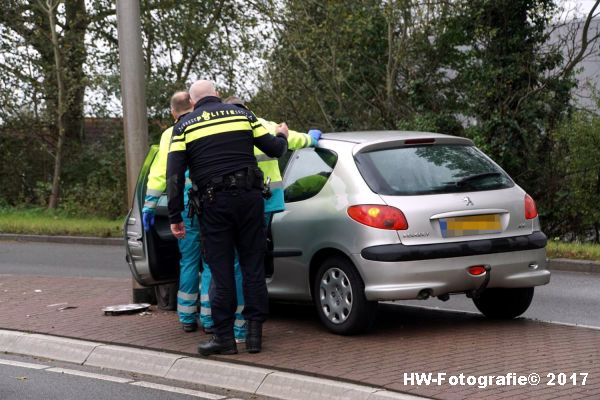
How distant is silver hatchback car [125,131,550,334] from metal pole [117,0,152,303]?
100 centimetres

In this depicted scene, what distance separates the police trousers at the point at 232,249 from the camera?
25.0 feet

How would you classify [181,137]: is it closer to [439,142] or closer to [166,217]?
[166,217]

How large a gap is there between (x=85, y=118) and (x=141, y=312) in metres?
19.7

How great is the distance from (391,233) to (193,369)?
176cm

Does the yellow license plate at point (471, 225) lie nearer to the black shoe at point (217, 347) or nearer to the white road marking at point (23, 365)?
the black shoe at point (217, 347)

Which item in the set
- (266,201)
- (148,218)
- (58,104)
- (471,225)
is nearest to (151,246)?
(148,218)

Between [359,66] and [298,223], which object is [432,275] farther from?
[359,66]

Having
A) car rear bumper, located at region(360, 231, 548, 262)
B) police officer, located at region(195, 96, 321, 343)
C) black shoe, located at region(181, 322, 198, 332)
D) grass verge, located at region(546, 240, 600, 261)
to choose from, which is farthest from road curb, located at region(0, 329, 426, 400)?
grass verge, located at region(546, 240, 600, 261)

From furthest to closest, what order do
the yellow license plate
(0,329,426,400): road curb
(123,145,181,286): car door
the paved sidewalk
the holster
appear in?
(123,145,181,286): car door
the yellow license plate
the holster
the paved sidewalk
(0,329,426,400): road curb

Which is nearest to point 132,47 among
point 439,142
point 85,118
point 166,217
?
point 166,217

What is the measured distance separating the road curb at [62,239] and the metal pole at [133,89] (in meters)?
10.2

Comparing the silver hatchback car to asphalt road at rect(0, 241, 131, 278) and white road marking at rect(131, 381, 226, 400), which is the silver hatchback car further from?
asphalt road at rect(0, 241, 131, 278)

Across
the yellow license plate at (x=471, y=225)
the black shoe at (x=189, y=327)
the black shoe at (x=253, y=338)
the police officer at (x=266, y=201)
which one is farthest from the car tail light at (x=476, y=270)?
the black shoe at (x=189, y=327)

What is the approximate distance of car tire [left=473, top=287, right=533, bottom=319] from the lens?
888 centimetres
